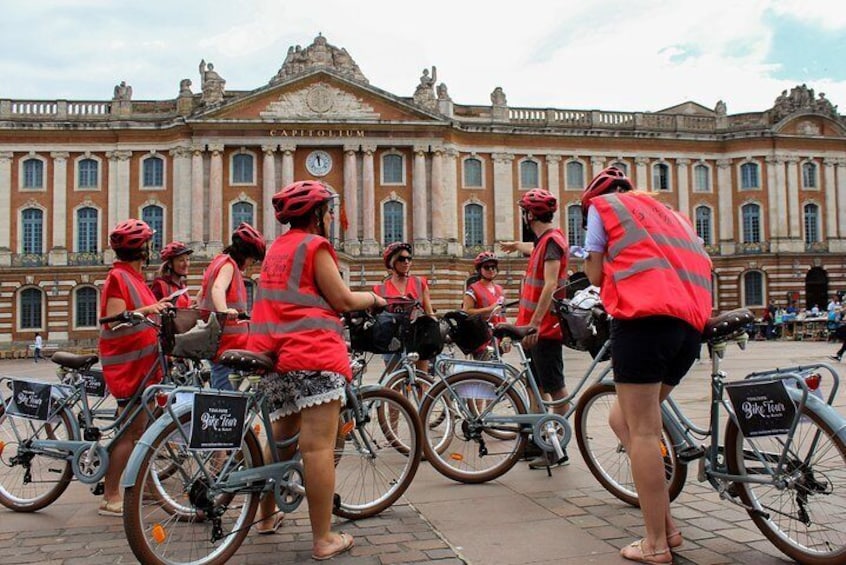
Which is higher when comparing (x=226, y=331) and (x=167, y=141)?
(x=167, y=141)

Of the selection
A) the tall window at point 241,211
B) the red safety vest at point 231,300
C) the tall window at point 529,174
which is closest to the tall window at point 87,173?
the tall window at point 241,211

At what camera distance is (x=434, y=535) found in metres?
4.17

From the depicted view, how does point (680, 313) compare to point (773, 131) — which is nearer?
point (680, 313)

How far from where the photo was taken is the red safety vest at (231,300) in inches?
229

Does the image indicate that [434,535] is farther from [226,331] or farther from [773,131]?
[773,131]

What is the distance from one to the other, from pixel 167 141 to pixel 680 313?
35613 millimetres

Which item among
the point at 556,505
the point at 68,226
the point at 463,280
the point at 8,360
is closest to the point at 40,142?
the point at 68,226

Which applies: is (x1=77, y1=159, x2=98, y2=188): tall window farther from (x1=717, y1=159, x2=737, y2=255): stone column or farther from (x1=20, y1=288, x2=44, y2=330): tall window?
(x1=717, y1=159, x2=737, y2=255): stone column

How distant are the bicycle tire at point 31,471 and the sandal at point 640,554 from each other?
349cm

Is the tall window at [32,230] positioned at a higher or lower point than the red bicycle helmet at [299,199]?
higher

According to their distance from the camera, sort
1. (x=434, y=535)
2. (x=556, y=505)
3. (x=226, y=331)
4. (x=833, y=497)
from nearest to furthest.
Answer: (x=434, y=535), (x=833, y=497), (x=556, y=505), (x=226, y=331)

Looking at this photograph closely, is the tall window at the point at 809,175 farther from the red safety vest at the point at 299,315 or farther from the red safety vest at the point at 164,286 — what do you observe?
the red safety vest at the point at 299,315

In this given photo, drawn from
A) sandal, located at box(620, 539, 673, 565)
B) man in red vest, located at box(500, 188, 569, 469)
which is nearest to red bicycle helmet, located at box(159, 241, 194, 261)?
man in red vest, located at box(500, 188, 569, 469)

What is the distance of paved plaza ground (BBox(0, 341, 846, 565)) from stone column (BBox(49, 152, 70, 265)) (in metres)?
33.7
